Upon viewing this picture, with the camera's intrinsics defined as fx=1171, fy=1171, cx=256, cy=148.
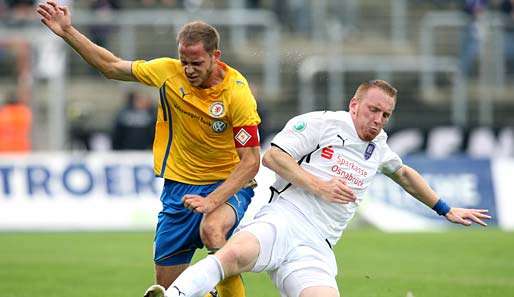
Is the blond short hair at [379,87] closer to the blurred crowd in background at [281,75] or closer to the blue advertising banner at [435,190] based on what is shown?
the blue advertising banner at [435,190]

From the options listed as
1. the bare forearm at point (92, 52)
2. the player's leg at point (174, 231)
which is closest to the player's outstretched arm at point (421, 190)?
the player's leg at point (174, 231)

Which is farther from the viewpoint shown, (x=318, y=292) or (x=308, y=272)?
(x=308, y=272)

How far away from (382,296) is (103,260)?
522cm

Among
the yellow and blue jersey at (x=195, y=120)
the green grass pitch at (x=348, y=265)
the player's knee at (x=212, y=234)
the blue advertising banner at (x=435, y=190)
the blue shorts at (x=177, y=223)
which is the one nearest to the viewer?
the player's knee at (x=212, y=234)

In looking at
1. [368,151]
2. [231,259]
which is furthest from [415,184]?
[231,259]

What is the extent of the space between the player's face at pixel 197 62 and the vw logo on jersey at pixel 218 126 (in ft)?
1.15

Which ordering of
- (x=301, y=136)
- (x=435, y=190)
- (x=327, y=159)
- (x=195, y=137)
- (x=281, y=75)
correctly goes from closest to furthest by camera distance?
(x=301, y=136)
(x=327, y=159)
(x=195, y=137)
(x=435, y=190)
(x=281, y=75)

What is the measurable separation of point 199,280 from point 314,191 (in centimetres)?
117

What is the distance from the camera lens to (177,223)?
966 cm

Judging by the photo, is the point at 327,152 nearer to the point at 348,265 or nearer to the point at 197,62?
the point at 197,62

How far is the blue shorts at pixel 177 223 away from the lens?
9.62m

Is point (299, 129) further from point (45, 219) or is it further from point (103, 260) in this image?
point (45, 219)

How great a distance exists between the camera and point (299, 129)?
8945 mm

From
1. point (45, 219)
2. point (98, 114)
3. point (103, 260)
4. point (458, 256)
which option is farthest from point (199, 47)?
point (98, 114)
